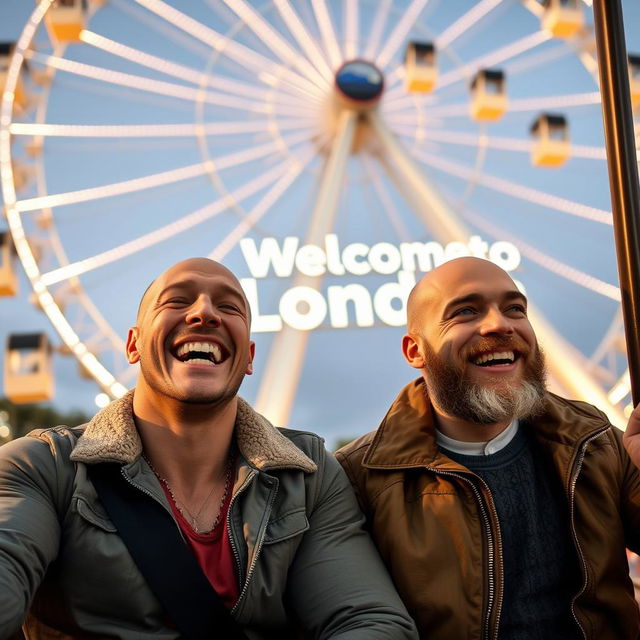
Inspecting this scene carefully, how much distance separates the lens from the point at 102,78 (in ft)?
39.4

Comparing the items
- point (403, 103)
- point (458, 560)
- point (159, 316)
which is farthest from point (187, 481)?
point (403, 103)

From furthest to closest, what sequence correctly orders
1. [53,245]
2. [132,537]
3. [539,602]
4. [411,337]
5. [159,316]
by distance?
[53,245], [411,337], [159,316], [539,602], [132,537]

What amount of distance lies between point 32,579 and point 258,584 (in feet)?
1.80

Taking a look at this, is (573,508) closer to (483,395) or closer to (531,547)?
(531,547)

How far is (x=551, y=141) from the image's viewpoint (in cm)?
1239

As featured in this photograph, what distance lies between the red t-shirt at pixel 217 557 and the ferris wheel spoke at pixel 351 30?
38.2ft

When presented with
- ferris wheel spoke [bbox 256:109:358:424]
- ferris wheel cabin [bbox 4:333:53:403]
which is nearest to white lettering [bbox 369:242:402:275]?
ferris wheel spoke [bbox 256:109:358:424]

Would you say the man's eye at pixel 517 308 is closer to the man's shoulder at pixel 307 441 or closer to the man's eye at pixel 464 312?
the man's eye at pixel 464 312

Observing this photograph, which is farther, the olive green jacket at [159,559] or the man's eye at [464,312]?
the man's eye at [464,312]

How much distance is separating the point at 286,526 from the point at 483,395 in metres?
0.69

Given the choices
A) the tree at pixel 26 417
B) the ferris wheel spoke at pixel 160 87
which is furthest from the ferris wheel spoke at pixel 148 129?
the tree at pixel 26 417

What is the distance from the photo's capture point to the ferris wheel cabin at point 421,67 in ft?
39.0

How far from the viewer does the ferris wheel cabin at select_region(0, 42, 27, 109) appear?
430 inches

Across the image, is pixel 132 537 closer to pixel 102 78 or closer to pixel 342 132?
pixel 342 132
